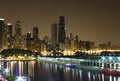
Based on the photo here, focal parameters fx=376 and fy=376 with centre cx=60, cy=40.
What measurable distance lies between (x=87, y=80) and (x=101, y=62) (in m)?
27.1

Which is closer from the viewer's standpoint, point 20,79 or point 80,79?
point 20,79

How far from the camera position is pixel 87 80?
189ft

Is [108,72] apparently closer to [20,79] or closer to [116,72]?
[116,72]

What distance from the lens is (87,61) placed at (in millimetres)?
96312

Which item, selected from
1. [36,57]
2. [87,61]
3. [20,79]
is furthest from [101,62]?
[36,57]

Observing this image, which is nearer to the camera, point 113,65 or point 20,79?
point 20,79

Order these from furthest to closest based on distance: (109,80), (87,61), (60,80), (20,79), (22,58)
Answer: (22,58)
(87,61)
(60,80)
(109,80)
(20,79)

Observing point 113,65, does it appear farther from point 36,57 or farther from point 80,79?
point 36,57

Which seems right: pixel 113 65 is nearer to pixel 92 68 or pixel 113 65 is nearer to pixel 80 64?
pixel 92 68

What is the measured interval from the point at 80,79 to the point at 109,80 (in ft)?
19.5

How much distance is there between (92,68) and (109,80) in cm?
3276

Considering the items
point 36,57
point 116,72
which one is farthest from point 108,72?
point 36,57

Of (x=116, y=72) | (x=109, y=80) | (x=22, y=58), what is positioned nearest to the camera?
(x=109, y=80)

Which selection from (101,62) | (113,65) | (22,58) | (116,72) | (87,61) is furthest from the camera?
(22,58)
